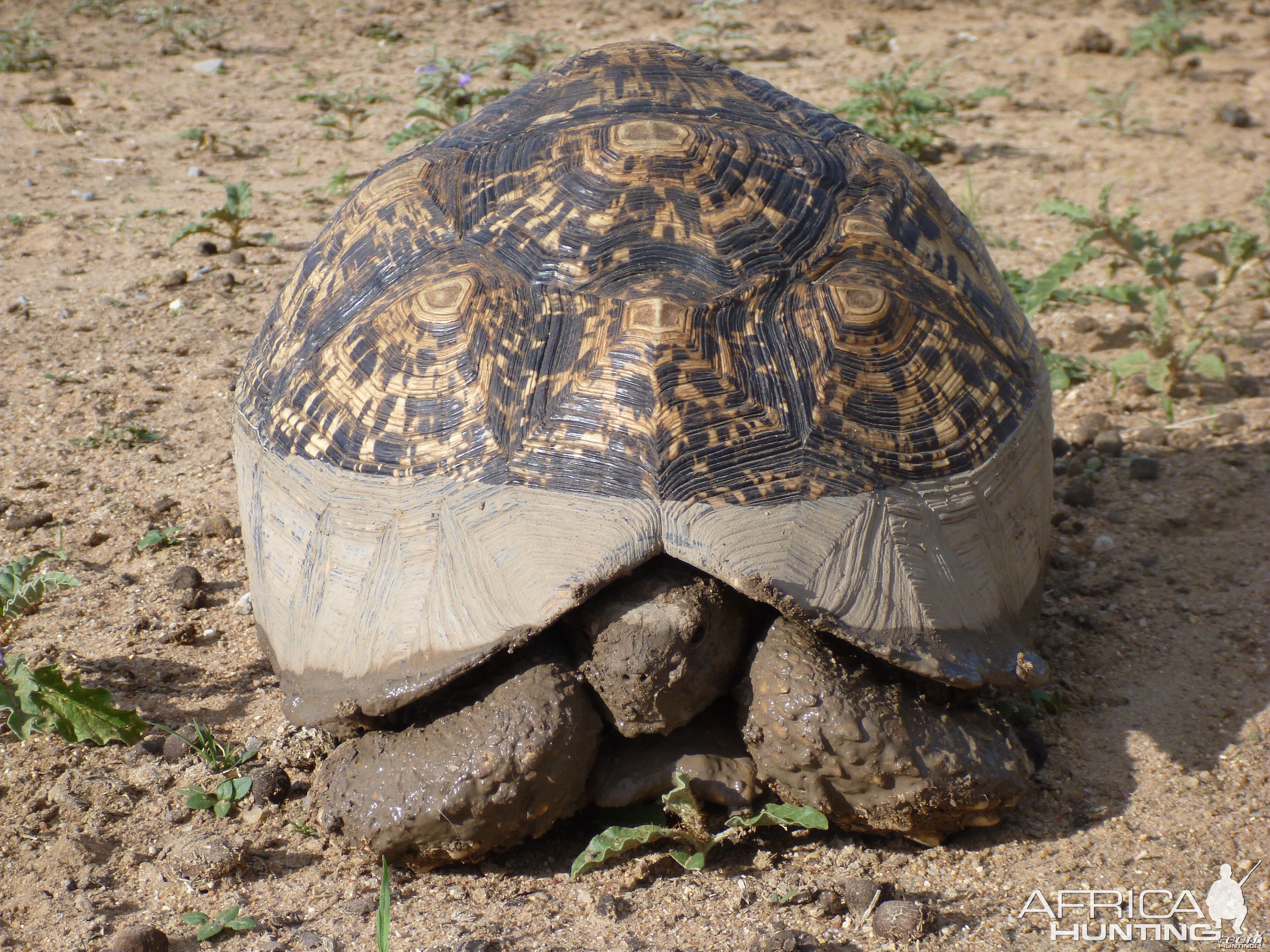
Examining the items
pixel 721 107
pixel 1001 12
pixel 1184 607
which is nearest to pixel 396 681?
pixel 721 107

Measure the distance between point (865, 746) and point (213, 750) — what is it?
5.08 ft

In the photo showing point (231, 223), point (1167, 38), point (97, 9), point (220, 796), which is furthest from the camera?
point (97, 9)

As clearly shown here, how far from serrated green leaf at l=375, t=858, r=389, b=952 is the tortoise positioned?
14cm

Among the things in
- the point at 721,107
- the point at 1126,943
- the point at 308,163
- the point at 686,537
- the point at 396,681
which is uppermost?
the point at 721,107

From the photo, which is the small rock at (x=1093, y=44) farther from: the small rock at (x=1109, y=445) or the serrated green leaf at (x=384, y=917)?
the serrated green leaf at (x=384, y=917)

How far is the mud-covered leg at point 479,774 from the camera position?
222cm

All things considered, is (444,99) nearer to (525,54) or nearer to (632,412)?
(525,54)

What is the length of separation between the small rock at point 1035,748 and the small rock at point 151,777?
202 centimetres

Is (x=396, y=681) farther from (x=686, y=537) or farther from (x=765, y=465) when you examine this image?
(x=765, y=465)

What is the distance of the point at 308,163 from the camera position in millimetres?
6418

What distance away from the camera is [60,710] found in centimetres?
261

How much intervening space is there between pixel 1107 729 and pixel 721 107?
186 cm

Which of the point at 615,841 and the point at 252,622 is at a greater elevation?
the point at 615,841

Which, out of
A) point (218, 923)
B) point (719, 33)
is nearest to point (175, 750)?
point (218, 923)
